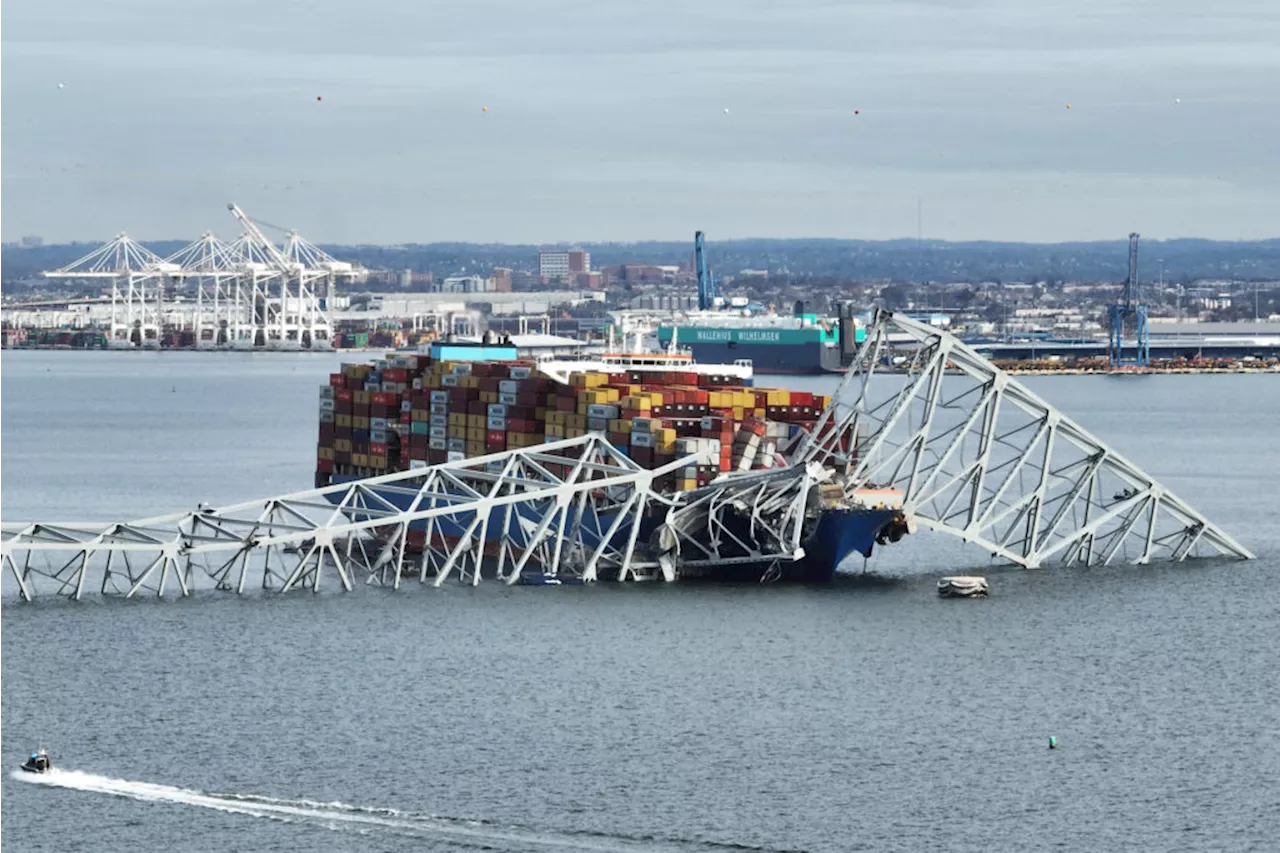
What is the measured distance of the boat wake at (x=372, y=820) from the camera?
1603 inches

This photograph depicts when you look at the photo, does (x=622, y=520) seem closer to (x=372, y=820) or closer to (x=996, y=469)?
(x=996, y=469)

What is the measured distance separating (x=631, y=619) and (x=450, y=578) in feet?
38.1

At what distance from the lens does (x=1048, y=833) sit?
42.0m

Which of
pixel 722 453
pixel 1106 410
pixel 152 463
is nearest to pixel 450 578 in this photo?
pixel 722 453

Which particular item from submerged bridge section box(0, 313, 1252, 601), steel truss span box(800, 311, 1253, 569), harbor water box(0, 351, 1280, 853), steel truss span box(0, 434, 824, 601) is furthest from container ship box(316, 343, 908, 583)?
harbor water box(0, 351, 1280, 853)

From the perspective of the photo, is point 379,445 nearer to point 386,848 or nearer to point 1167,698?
point 1167,698

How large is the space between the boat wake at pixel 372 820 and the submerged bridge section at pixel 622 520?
19.0 m

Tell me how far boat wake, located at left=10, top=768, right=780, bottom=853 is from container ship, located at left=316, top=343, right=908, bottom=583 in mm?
27417

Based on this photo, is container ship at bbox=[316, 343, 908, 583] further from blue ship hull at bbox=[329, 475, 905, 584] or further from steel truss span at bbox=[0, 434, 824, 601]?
steel truss span at bbox=[0, 434, 824, 601]

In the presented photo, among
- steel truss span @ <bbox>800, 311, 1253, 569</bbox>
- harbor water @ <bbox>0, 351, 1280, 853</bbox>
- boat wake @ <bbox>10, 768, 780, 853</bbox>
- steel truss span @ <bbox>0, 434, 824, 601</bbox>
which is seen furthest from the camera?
steel truss span @ <bbox>800, 311, 1253, 569</bbox>

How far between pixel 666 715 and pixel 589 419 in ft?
85.7

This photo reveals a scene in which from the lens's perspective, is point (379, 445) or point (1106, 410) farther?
point (1106, 410)

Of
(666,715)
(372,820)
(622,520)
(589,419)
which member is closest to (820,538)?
(622,520)

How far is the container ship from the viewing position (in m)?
69.9
